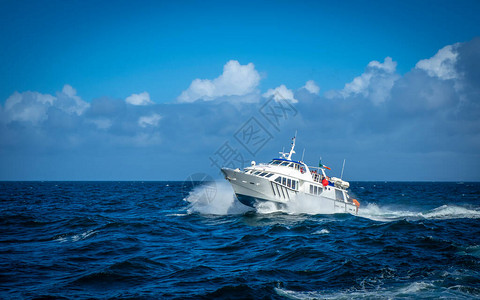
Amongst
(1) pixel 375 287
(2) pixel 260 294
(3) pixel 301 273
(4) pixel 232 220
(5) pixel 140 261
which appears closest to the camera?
(2) pixel 260 294

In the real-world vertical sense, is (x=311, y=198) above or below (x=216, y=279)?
above

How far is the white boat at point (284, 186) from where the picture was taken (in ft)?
88.8

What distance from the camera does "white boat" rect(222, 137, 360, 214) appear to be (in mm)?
27078

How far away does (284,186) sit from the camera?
2748 centimetres

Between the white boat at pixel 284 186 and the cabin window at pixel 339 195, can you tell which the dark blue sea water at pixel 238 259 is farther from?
the cabin window at pixel 339 195

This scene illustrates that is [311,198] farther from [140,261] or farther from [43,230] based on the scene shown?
[43,230]

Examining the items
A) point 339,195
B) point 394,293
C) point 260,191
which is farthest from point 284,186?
point 394,293

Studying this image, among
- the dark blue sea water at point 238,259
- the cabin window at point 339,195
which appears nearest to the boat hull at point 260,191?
the dark blue sea water at point 238,259

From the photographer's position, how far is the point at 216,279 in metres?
12.0

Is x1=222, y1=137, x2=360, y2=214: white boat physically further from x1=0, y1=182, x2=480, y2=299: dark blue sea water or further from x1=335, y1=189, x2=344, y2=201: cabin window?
x1=0, y1=182, x2=480, y2=299: dark blue sea water

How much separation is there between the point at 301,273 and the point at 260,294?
2977 mm

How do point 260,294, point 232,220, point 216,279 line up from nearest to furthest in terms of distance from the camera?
point 260,294, point 216,279, point 232,220

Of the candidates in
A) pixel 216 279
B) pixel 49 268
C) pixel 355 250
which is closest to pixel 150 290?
pixel 216 279

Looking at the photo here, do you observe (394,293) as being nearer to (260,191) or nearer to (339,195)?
(260,191)
